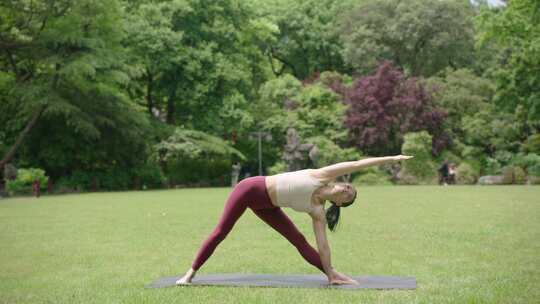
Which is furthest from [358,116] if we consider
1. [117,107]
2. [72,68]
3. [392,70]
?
[72,68]

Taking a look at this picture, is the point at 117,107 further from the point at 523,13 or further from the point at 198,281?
the point at 198,281

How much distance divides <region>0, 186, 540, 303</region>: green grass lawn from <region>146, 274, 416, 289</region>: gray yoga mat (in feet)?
0.76

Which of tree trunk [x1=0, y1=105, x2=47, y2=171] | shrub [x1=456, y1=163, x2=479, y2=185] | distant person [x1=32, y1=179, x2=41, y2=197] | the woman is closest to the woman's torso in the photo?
the woman

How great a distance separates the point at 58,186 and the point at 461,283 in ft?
95.3

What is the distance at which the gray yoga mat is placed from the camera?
24.0ft

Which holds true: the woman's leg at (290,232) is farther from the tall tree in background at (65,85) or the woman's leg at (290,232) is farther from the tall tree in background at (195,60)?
the tall tree in background at (195,60)

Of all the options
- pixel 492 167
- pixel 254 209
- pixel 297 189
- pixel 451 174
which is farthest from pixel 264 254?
pixel 492 167

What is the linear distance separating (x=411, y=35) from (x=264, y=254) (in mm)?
38675

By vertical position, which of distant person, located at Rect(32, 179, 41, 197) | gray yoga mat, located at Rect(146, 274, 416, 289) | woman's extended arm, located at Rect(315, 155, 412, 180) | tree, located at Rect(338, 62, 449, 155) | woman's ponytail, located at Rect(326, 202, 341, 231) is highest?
tree, located at Rect(338, 62, 449, 155)

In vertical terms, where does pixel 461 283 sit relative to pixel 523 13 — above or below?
below

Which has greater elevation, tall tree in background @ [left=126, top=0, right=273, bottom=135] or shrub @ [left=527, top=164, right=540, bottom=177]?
tall tree in background @ [left=126, top=0, right=273, bottom=135]

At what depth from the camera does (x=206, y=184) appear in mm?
40312

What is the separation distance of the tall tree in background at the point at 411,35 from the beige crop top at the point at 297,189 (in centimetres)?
3943

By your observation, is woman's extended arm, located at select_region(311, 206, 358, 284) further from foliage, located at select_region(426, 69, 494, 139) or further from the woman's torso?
foliage, located at select_region(426, 69, 494, 139)
